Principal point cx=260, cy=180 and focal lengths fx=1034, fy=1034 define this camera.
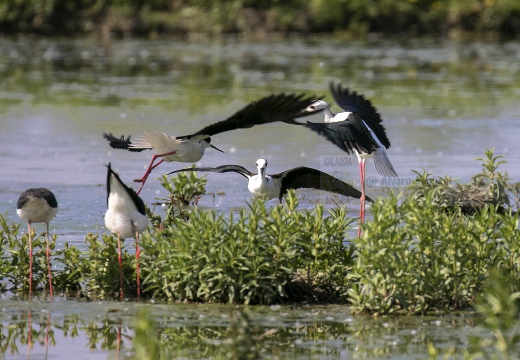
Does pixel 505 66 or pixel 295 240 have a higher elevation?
pixel 505 66

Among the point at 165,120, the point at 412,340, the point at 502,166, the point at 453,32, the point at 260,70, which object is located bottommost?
the point at 412,340

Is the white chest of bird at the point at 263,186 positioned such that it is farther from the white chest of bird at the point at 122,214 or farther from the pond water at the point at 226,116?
the white chest of bird at the point at 122,214

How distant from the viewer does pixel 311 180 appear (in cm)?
845

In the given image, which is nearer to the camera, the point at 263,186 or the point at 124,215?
the point at 124,215

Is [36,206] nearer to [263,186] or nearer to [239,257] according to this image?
[239,257]

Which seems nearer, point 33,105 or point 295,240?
point 295,240

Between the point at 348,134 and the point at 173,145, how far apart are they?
146 cm

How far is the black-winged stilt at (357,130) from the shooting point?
8.45 meters

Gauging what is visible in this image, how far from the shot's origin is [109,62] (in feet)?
82.4

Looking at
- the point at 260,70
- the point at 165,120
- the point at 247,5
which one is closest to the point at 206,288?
the point at 165,120

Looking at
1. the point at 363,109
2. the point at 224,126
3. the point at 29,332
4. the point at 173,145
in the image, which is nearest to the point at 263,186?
the point at 173,145

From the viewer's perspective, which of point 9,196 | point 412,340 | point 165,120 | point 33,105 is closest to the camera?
point 412,340

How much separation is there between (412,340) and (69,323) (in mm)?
2099

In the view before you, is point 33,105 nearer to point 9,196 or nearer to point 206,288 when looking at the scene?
point 9,196
